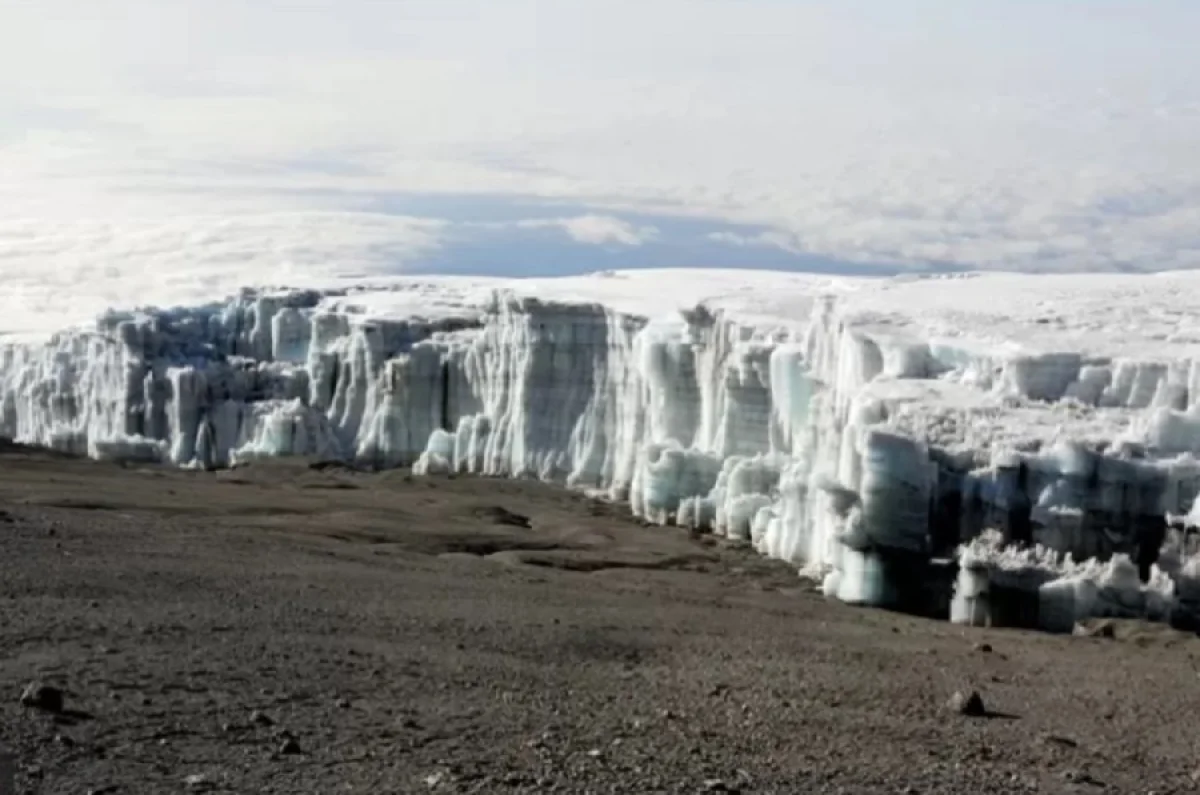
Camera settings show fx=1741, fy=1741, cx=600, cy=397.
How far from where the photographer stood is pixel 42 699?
1116cm

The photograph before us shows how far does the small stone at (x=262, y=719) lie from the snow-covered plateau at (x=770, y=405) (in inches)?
409

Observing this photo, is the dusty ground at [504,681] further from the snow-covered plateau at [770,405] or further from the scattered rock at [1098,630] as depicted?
the snow-covered plateau at [770,405]

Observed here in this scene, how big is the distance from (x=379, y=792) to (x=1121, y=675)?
8345mm

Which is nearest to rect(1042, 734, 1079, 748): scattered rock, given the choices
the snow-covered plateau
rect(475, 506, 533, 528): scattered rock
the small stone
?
the small stone

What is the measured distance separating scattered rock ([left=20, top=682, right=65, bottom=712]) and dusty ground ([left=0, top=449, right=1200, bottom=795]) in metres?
0.15

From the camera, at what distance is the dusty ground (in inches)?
412

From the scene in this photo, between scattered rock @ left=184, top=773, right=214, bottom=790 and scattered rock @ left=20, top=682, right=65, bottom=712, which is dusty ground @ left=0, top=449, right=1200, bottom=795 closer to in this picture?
scattered rock @ left=184, top=773, right=214, bottom=790

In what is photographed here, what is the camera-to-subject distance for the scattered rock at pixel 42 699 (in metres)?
11.1

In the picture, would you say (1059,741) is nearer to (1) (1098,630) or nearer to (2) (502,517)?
(1) (1098,630)

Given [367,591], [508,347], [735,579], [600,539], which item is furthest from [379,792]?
[508,347]

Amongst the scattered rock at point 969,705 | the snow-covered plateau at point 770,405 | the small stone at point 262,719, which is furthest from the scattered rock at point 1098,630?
the small stone at point 262,719

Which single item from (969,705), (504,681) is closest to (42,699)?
(504,681)

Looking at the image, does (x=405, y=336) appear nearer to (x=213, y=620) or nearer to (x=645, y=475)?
(x=645, y=475)

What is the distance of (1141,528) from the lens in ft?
62.7
